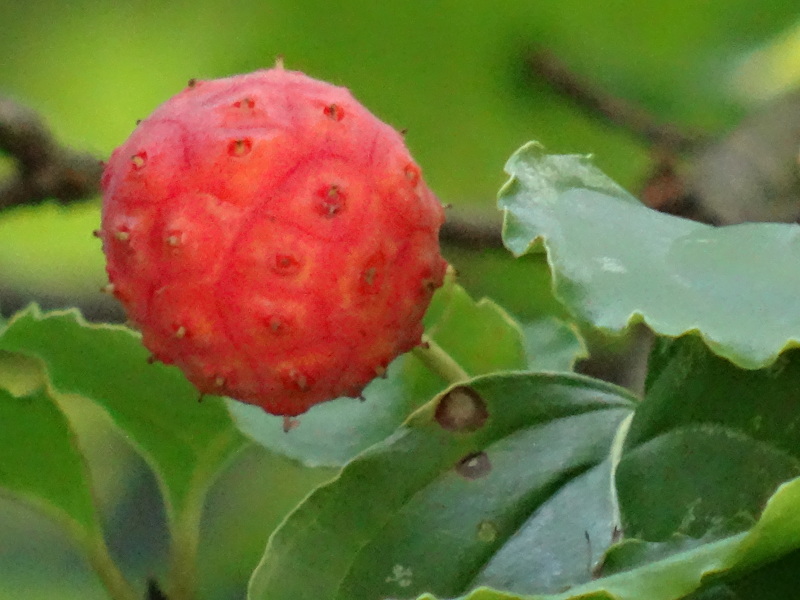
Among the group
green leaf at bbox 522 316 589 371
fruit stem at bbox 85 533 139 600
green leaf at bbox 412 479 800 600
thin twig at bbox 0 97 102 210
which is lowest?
fruit stem at bbox 85 533 139 600

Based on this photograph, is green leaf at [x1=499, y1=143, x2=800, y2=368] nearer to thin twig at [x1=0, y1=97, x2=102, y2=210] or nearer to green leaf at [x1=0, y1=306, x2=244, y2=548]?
green leaf at [x1=0, y1=306, x2=244, y2=548]

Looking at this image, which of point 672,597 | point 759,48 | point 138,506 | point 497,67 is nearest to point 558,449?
point 672,597

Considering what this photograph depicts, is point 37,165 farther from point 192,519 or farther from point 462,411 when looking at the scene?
point 462,411

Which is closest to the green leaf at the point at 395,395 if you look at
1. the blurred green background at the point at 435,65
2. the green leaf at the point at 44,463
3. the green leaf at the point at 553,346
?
the green leaf at the point at 553,346

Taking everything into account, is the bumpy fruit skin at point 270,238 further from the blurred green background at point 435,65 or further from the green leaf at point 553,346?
the blurred green background at point 435,65

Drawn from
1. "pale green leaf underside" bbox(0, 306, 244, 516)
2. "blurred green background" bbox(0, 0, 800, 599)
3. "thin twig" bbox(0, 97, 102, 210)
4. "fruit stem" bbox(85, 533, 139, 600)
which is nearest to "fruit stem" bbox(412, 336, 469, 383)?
"pale green leaf underside" bbox(0, 306, 244, 516)

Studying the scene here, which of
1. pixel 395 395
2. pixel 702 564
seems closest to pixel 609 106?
pixel 395 395
